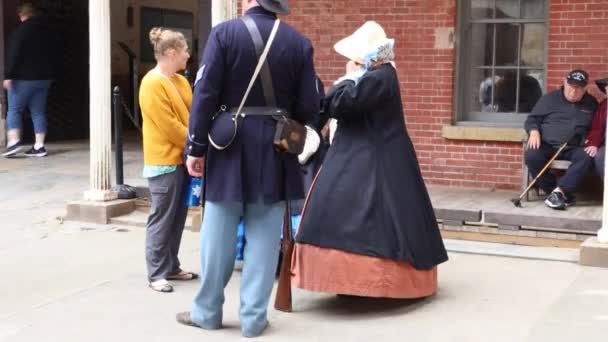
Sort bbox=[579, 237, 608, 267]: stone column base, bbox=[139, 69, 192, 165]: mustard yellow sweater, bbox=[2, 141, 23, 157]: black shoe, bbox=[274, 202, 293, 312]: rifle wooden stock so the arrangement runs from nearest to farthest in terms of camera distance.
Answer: bbox=[274, 202, 293, 312]: rifle wooden stock → bbox=[139, 69, 192, 165]: mustard yellow sweater → bbox=[579, 237, 608, 267]: stone column base → bbox=[2, 141, 23, 157]: black shoe

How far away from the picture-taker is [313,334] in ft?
17.8

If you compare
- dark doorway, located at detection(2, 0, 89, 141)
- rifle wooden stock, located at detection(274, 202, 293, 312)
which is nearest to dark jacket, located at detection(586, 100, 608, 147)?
rifle wooden stock, located at detection(274, 202, 293, 312)

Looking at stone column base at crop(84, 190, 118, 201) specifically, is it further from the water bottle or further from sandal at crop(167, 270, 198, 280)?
the water bottle

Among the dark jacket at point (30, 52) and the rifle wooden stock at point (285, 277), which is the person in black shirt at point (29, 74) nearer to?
the dark jacket at point (30, 52)

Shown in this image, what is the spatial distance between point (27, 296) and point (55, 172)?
17.7 ft

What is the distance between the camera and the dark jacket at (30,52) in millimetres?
12367

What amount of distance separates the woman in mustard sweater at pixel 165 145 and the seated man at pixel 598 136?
11.8 feet

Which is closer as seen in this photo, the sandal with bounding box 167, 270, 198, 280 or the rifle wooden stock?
the rifle wooden stock

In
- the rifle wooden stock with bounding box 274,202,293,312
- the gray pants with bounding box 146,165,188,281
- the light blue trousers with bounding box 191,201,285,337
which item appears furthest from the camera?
the gray pants with bounding box 146,165,188,281

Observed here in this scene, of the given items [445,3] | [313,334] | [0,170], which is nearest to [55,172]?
[0,170]

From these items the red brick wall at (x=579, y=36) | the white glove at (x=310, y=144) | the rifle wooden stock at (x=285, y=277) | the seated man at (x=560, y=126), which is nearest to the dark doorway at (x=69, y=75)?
the red brick wall at (x=579, y=36)

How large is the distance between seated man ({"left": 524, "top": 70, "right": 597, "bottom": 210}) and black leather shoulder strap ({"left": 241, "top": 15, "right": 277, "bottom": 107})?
368 cm

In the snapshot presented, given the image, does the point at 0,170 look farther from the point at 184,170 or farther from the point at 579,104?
the point at 579,104

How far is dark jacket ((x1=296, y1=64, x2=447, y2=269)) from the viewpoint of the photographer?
568 cm
